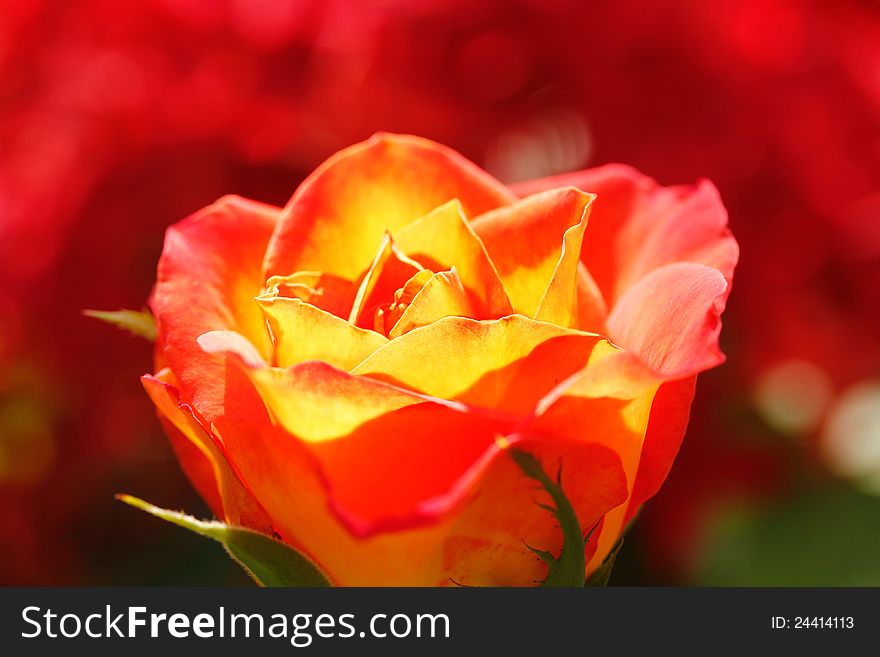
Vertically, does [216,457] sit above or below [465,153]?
below

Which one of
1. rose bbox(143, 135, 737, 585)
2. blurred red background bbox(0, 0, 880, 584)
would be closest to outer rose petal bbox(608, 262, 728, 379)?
rose bbox(143, 135, 737, 585)

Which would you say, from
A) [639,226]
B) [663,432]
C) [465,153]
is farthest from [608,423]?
[465,153]

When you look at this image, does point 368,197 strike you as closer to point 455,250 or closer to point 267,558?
point 455,250

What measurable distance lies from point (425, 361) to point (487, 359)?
0.07ft

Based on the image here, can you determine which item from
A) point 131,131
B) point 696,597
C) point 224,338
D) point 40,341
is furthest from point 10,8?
point 696,597

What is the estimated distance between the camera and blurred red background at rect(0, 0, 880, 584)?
69 centimetres

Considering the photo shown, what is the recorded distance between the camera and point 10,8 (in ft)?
2.36

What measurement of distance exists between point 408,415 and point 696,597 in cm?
18

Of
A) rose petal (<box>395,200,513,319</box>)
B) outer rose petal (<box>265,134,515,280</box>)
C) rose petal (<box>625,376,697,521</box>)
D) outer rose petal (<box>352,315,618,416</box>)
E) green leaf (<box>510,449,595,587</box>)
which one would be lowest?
green leaf (<box>510,449,595,587</box>)

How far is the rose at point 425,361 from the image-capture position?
0.31 metres

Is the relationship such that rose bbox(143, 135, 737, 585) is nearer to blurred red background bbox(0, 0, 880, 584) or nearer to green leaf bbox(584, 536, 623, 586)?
green leaf bbox(584, 536, 623, 586)

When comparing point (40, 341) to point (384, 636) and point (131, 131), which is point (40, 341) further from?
point (384, 636)

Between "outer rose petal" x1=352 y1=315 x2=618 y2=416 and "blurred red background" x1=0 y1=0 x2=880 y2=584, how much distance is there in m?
0.40

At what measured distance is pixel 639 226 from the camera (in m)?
0.45
